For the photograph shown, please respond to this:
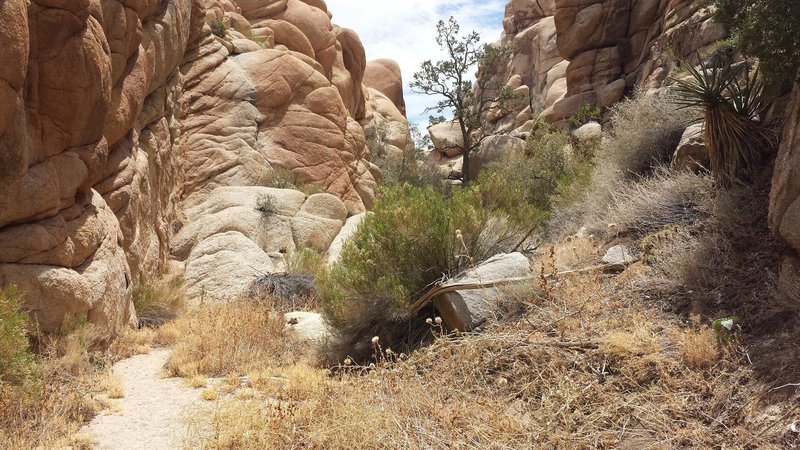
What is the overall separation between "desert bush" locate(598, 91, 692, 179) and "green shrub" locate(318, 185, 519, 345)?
334 cm

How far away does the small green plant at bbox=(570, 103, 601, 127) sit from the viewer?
25.9 meters

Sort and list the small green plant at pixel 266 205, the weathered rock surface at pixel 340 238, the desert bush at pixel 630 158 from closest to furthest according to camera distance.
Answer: the desert bush at pixel 630 158, the weathered rock surface at pixel 340 238, the small green plant at pixel 266 205

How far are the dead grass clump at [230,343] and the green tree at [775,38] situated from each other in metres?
6.84

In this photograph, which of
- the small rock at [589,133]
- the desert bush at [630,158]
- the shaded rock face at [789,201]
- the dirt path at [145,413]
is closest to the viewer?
the shaded rock face at [789,201]

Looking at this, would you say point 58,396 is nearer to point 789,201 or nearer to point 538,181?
point 789,201

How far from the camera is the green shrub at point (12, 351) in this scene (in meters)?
5.36

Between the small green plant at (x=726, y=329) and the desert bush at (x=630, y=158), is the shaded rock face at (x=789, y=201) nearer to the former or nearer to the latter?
the small green plant at (x=726, y=329)

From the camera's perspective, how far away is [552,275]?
6.72 m

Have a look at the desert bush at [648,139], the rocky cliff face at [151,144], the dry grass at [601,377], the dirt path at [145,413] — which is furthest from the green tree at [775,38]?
the rocky cliff face at [151,144]

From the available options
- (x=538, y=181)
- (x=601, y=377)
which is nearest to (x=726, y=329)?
(x=601, y=377)

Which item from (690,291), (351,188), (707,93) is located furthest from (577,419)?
(351,188)

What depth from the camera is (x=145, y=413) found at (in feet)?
20.1

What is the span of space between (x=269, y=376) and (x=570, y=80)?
87.4 feet

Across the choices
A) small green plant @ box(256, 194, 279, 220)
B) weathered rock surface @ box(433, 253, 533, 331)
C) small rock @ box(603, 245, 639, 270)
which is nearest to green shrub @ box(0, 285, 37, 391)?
weathered rock surface @ box(433, 253, 533, 331)
